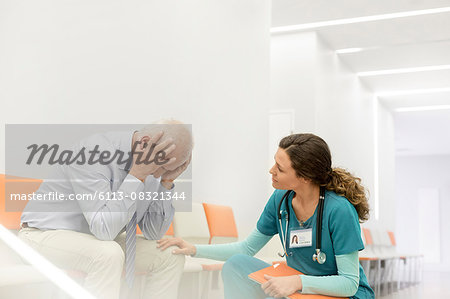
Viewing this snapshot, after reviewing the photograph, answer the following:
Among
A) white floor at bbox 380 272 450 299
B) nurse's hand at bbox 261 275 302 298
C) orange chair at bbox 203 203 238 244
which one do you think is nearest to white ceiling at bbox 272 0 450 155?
orange chair at bbox 203 203 238 244

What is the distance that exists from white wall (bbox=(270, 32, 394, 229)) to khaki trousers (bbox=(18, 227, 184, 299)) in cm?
477

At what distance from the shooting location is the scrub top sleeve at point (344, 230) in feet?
5.29

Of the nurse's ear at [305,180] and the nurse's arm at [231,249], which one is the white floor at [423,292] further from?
the nurse's ear at [305,180]

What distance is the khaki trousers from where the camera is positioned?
1.71 m

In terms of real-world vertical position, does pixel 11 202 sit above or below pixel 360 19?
below

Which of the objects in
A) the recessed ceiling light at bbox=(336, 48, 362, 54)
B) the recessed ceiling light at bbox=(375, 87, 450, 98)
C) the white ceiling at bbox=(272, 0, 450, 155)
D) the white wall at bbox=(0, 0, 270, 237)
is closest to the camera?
the white wall at bbox=(0, 0, 270, 237)

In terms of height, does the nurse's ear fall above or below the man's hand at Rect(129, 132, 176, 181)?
below

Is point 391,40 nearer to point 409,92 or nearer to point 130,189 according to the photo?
point 409,92

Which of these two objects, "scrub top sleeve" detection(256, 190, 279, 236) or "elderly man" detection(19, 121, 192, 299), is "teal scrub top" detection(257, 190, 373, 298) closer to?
"scrub top sleeve" detection(256, 190, 279, 236)

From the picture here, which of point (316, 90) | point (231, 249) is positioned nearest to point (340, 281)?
point (231, 249)

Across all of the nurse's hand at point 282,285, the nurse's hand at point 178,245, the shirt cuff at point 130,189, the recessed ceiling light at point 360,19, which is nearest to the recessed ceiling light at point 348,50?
the recessed ceiling light at point 360,19

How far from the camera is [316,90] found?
21.8 feet

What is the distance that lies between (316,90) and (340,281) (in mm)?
5226

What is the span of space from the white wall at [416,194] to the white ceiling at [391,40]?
14.6 ft
